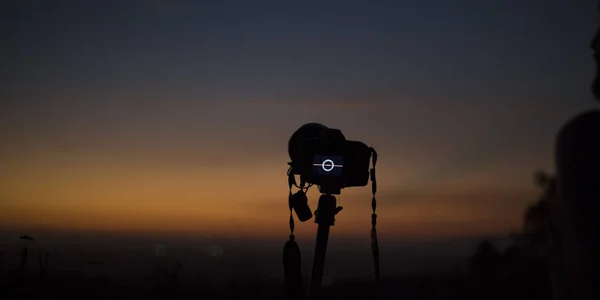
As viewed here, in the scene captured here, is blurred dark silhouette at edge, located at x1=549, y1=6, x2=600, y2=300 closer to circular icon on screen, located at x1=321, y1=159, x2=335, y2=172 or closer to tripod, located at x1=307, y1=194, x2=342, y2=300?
circular icon on screen, located at x1=321, y1=159, x2=335, y2=172

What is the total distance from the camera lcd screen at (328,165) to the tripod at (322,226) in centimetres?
22

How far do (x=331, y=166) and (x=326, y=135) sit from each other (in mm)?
247

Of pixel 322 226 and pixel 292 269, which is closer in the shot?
pixel 292 269

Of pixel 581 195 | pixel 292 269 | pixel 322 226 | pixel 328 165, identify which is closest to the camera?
pixel 581 195

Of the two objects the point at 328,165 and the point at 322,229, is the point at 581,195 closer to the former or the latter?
the point at 328,165

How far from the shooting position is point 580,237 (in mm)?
919

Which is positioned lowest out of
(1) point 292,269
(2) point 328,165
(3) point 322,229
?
(1) point 292,269

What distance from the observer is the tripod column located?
12.9 feet

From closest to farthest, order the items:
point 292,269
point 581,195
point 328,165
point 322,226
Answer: point 581,195
point 292,269
point 328,165
point 322,226

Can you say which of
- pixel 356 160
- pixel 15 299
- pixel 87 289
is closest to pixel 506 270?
pixel 356 160

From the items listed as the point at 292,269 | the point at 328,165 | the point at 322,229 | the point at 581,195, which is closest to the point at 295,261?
the point at 292,269

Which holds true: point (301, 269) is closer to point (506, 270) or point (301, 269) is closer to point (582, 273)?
point (582, 273)

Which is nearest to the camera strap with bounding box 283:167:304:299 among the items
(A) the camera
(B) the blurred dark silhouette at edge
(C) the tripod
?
(C) the tripod

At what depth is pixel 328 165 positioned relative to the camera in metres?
3.84
